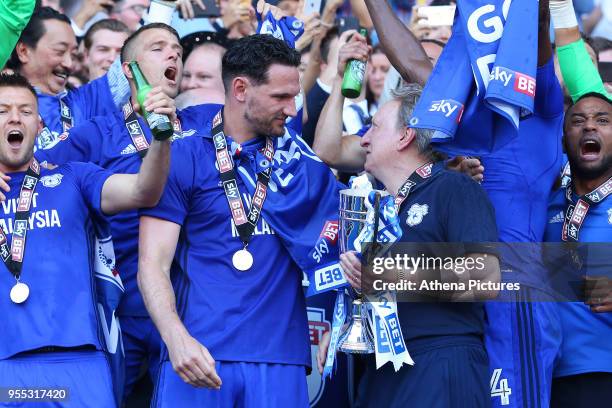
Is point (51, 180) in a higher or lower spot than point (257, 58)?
lower

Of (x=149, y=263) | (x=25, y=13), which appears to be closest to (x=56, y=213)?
(x=149, y=263)

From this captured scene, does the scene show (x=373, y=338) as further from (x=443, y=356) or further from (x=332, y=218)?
(x=332, y=218)

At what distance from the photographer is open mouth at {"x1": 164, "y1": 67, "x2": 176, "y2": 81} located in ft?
21.1

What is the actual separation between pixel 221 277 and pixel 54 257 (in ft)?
2.64

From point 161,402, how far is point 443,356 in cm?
134

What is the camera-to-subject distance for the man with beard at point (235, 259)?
5.03 metres

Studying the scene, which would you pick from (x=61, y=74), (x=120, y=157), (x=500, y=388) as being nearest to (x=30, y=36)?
(x=61, y=74)

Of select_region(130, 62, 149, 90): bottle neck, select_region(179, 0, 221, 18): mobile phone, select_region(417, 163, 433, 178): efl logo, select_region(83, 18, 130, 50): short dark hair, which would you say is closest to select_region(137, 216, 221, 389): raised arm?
select_region(130, 62, 149, 90): bottle neck

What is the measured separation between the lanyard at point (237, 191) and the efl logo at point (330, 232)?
13.6 inches

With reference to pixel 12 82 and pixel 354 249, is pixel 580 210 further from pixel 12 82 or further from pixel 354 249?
pixel 12 82

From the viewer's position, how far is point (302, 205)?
5367 mm

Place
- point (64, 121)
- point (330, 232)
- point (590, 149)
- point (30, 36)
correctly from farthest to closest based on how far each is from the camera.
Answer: point (30, 36) < point (64, 121) < point (590, 149) < point (330, 232)

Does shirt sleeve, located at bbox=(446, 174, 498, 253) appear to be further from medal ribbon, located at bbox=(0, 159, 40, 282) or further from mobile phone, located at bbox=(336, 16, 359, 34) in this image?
mobile phone, located at bbox=(336, 16, 359, 34)

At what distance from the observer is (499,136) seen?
16.7 feet
